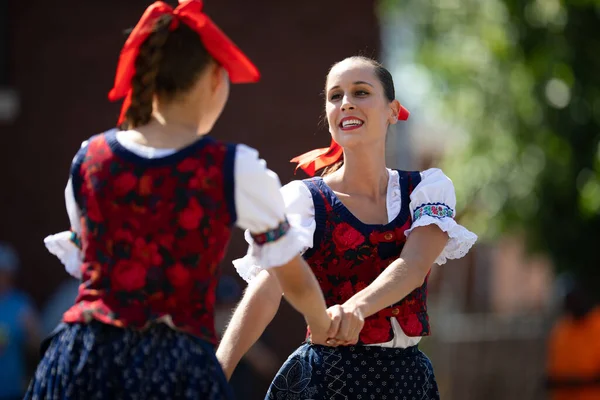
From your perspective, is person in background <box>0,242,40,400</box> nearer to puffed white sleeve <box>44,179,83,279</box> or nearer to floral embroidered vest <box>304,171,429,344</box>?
floral embroidered vest <box>304,171,429,344</box>

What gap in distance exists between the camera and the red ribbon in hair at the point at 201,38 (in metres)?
2.76

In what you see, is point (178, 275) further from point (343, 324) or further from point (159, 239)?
point (343, 324)

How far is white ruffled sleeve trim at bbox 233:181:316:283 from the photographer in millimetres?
2748

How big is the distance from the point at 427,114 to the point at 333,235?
6.89 meters

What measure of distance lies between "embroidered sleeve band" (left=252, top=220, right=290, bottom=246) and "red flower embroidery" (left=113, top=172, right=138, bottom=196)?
1.18ft

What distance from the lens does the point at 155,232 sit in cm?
261

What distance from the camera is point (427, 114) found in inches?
398

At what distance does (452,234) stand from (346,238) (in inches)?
13.6

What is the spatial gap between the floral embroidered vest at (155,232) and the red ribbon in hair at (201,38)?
0.87ft

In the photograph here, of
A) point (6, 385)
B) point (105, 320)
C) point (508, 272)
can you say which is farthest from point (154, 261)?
point (508, 272)

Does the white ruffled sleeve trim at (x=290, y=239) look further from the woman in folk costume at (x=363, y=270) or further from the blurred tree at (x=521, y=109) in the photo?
the blurred tree at (x=521, y=109)

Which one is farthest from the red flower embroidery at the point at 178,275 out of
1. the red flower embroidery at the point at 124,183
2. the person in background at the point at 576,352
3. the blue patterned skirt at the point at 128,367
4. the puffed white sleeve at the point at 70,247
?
the person in background at the point at 576,352

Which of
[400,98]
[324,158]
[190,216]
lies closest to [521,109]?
[400,98]

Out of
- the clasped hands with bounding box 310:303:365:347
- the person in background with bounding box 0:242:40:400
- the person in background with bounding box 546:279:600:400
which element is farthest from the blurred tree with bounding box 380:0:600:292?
the clasped hands with bounding box 310:303:365:347
